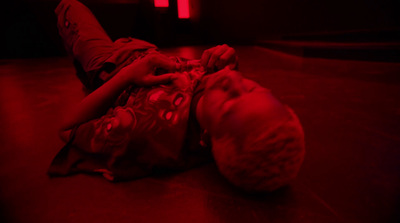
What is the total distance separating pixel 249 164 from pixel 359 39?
3.37 metres

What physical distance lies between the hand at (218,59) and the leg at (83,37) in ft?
1.85

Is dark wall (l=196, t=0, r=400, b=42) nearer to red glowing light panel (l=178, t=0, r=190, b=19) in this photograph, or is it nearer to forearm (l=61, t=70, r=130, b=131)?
red glowing light panel (l=178, t=0, r=190, b=19)

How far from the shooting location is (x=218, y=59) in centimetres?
100

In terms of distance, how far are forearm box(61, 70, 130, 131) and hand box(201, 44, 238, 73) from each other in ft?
1.11

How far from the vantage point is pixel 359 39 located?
10.2ft

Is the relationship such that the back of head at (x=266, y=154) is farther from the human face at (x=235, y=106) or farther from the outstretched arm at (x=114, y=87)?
the outstretched arm at (x=114, y=87)

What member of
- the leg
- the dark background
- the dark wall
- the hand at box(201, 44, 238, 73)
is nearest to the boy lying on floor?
the hand at box(201, 44, 238, 73)

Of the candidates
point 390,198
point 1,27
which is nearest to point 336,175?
point 390,198

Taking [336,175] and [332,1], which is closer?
[336,175]

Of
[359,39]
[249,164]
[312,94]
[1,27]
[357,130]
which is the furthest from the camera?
[1,27]

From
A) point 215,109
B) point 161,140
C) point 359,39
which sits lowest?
point 359,39

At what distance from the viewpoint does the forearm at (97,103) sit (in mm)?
859

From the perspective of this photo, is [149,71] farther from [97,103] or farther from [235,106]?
[235,106]

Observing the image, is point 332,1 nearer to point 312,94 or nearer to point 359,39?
point 359,39
